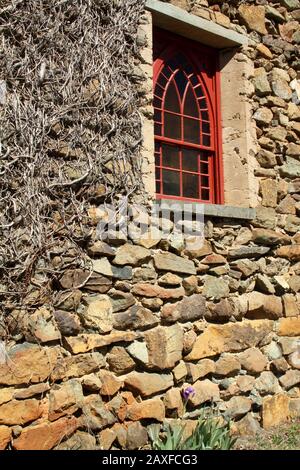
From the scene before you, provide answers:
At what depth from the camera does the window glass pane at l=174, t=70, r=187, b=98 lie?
5.23 metres

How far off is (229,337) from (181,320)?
528 mm

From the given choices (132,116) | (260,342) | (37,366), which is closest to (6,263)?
(37,366)

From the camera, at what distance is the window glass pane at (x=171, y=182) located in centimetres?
504

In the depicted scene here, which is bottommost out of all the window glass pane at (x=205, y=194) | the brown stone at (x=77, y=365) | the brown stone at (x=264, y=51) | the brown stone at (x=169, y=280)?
the brown stone at (x=77, y=365)

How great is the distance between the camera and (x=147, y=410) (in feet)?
14.0

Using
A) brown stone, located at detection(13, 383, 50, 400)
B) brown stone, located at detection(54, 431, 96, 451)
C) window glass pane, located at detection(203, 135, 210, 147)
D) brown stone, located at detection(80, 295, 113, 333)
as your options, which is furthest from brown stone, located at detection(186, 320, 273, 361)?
window glass pane, located at detection(203, 135, 210, 147)

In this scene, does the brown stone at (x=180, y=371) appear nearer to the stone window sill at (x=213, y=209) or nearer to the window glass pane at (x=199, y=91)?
the stone window sill at (x=213, y=209)

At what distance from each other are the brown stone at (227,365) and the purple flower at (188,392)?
35 centimetres

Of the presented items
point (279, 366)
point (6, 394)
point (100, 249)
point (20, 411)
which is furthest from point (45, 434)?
point (279, 366)

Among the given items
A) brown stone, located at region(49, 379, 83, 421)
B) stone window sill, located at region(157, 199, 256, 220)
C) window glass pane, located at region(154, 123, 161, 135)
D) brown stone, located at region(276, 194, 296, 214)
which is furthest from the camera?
brown stone, located at region(276, 194, 296, 214)

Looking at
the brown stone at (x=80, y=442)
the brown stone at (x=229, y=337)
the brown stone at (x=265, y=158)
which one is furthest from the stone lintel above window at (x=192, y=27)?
the brown stone at (x=80, y=442)

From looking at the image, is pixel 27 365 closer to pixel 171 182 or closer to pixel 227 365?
pixel 227 365

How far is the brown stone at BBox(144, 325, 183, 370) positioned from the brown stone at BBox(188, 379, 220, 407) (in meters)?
0.32

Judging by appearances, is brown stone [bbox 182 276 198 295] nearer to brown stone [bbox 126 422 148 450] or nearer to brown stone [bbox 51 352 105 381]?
brown stone [bbox 51 352 105 381]
